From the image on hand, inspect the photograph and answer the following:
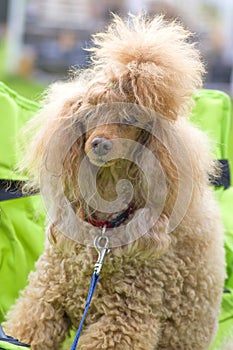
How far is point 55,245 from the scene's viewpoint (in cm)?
215

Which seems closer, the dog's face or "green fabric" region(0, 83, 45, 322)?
the dog's face

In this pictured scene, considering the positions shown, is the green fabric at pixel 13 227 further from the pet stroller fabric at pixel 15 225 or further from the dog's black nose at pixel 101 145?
the dog's black nose at pixel 101 145

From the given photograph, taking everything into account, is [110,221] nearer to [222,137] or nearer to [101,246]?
[101,246]

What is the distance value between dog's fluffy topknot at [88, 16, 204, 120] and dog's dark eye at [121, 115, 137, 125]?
4cm

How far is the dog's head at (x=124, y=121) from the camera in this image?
1.98 meters

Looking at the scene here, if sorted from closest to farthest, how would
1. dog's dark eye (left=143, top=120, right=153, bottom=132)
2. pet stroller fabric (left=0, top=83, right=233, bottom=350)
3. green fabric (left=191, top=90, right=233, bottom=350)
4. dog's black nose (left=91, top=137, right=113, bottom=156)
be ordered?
1. dog's black nose (left=91, top=137, right=113, bottom=156)
2. dog's dark eye (left=143, top=120, right=153, bottom=132)
3. pet stroller fabric (left=0, top=83, right=233, bottom=350)
4. green fabric (left=191, top=90, right=233, bottom=350)

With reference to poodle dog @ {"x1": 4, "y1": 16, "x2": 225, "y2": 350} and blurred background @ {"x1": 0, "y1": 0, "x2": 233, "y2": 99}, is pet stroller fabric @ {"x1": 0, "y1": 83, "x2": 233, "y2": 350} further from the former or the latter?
blurred background @ {"x1": 0, "y1": 0, "x2": 233, "y2": 99}

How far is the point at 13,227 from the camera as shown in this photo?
8.69 feet

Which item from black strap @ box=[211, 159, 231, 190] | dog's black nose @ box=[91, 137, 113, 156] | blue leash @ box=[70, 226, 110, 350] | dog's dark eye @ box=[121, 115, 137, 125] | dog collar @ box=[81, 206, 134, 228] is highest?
black strap @ box=[211, 159, 231, 190]

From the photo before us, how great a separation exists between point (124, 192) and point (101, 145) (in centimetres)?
21

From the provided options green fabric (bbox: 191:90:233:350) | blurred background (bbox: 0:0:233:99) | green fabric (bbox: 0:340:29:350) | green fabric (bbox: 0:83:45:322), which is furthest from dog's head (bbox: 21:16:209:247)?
blurred background (bbox: 0:0:233:99)

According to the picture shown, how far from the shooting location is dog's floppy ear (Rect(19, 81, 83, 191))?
2.06 m

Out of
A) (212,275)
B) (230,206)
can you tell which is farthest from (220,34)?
(212,275)

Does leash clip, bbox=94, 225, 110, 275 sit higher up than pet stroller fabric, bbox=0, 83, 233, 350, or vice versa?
pet stroller fabric, bbox=0, 83, 233, 350
